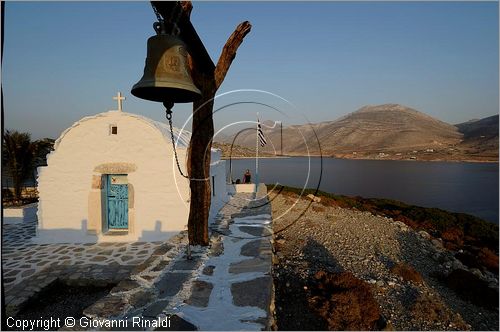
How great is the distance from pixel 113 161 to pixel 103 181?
690mm

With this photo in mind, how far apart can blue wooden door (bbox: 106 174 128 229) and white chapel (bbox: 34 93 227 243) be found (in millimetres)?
234

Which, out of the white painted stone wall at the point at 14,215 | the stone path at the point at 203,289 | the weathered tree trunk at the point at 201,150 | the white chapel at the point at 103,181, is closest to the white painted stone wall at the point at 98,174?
the white chapel at the point at 103,181

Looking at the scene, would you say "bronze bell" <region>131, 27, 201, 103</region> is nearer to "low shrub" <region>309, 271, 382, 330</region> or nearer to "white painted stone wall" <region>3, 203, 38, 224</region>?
"low shrub" <region>309, 271, 382, 330</region>

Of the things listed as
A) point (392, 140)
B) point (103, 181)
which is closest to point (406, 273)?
point (103, 181)

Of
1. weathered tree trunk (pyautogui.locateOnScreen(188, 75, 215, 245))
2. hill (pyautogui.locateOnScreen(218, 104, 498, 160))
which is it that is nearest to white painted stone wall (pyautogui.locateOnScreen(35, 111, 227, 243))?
weathered tree trunk (pyautogui.locateOnScreen(188, 75, 215, 245))

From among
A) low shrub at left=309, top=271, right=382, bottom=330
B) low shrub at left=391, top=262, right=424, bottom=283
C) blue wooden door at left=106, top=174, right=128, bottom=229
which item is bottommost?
low shrub at left=391, top=262, right=424, bottom=283

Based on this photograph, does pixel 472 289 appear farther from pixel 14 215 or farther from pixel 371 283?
pixel 14 215

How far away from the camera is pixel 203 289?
4004 millimetres

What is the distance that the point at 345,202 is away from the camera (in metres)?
21.7

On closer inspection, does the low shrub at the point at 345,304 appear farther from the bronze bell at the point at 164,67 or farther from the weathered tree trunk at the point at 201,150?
the bronze bell at the point at 164,67

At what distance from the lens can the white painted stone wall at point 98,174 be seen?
8742mm

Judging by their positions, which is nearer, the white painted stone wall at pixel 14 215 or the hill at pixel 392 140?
the white painted stone wall at pixel 14 215

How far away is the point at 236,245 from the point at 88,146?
5765mm

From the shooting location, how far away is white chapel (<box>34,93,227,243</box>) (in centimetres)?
873
